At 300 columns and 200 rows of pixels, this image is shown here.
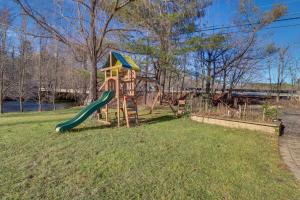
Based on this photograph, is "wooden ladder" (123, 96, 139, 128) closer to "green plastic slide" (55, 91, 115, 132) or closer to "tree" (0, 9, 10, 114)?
"green plastic slide" (55, 91, 115, 132)

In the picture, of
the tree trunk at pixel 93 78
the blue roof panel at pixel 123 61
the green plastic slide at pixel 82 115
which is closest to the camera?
the green plastic slide at pixel 82 115

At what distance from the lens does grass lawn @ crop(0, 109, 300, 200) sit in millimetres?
→ 2627

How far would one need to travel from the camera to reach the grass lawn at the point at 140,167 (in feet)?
8.62

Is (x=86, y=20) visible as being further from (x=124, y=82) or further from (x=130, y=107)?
(x=130, y=107)

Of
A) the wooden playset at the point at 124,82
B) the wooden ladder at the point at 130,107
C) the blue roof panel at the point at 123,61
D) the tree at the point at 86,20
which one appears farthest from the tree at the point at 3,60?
the wooden ladder at the point at 130,107

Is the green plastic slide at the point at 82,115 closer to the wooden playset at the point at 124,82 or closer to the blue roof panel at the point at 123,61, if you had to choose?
the wooden playset at the point at 124,82

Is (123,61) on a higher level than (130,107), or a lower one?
higher

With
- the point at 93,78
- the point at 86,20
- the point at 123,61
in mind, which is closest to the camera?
the point at 123,61

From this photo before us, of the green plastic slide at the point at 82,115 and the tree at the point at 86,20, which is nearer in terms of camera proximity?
the green plastic slide at the point at 82,115

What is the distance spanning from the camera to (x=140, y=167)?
3.37 metres

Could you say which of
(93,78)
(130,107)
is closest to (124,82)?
(130,107)

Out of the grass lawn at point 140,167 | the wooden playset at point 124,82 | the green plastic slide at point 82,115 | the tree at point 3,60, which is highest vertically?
the tree at point 3,60

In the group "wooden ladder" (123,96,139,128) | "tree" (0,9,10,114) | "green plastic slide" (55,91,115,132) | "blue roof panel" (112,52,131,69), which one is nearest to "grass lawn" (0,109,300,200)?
"green plastic slide" (55,91,115,132)

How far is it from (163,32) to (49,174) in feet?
31.4
